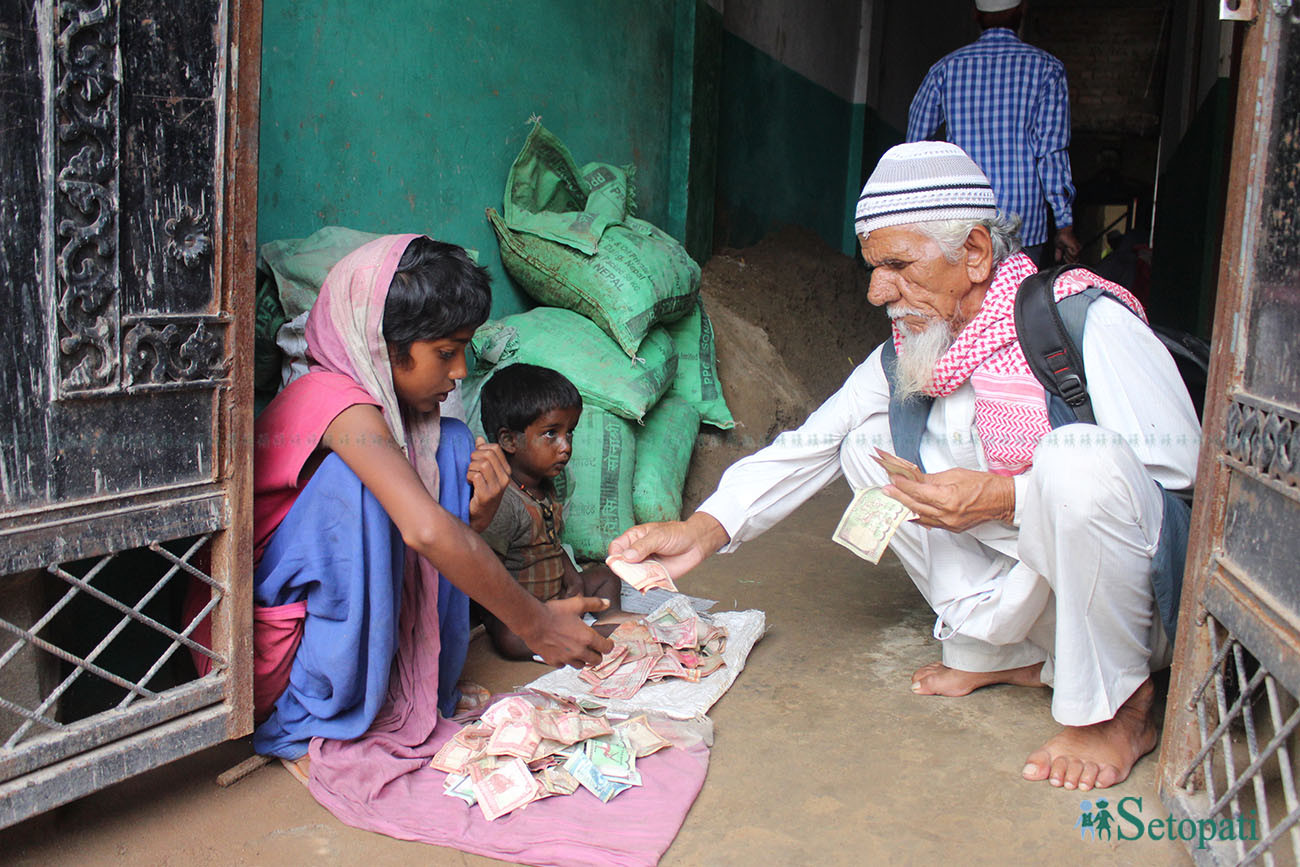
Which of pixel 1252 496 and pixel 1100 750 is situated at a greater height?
pixel 1252 496

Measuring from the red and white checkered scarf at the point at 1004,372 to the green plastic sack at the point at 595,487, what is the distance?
153cm

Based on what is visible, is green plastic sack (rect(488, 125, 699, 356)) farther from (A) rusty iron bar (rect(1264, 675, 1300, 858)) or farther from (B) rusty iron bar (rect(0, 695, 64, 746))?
(A) rusty iron bar (rect(1264, 675, 1300, 858))

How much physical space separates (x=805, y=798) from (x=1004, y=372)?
42.5 inches

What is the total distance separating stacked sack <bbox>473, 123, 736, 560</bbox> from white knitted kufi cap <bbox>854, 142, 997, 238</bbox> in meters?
1.51

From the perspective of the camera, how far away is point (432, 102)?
12.0 ft

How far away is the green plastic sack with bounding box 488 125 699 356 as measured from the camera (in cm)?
401

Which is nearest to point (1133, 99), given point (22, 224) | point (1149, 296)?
point (1149, 296)

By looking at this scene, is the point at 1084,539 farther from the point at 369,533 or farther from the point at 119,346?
the point at 119,346

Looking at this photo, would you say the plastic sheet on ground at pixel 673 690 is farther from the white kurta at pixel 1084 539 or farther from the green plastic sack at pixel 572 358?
the green plastic sack at pixel 572 358

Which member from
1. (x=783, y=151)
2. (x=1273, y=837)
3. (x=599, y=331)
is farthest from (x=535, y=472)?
(x=783, y=151)

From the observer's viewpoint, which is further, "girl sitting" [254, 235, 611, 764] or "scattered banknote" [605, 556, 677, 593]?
"scattered banknote" [605, 556, 677, 593]

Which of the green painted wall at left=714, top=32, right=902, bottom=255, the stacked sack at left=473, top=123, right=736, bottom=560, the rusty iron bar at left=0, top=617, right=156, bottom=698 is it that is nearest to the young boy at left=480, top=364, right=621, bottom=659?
the stacked sack at left=473, top=123, right=736, bottom=560

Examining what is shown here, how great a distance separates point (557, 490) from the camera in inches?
146

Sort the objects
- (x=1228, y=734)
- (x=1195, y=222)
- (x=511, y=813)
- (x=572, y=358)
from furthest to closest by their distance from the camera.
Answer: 1. (x=1195, y=222)
2. (x=572, y=358)
3. (x=511, y=813)
4. (x=1228, y=734)
